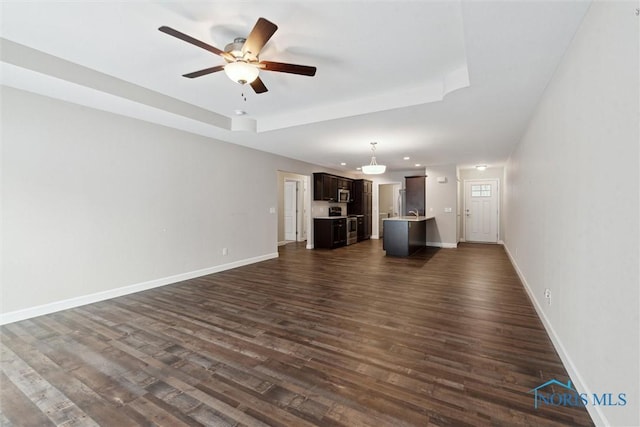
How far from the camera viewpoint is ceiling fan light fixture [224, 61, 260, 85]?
238 centimetres

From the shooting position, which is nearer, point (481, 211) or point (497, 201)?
point (497, 201)

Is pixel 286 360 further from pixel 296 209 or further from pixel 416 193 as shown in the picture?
pixel 416 193

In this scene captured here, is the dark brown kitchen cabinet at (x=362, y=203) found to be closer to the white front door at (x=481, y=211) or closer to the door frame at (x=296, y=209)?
the door frame at (x=296, y=209)

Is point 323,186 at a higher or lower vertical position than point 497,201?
higher

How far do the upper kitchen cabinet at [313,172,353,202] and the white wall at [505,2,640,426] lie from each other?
6075mm

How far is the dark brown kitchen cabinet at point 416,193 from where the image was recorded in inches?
342

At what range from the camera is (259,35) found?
206 cm

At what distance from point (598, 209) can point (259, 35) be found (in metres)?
2.46

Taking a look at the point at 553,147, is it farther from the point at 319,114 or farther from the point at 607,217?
the point at 319,114

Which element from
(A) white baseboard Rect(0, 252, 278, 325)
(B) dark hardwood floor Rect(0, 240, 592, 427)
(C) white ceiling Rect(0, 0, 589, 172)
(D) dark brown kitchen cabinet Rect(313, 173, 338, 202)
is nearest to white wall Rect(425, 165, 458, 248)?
(D) dark brown kitchen cabinet Rect(313, 173, 338, 202)

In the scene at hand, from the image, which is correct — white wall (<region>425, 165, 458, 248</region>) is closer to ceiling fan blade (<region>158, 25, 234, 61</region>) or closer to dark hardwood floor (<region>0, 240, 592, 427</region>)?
dark hardwood floor (<region>0, 240, 592, 427</region>)

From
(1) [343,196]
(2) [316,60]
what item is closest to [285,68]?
(2) [316,60]

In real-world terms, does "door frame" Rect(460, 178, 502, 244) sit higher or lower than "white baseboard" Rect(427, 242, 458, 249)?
higher

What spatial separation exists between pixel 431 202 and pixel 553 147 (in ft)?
20.6
